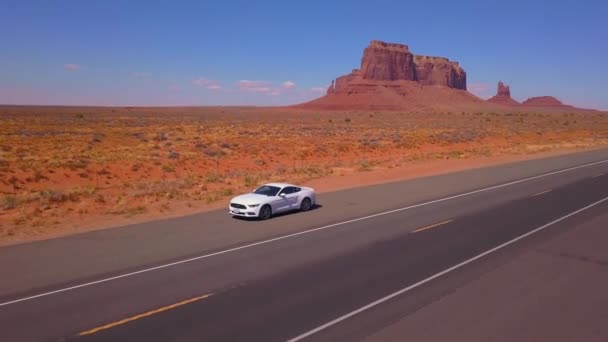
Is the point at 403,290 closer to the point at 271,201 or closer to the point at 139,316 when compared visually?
the point at 139,316

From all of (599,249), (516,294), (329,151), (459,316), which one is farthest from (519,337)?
(329,151)

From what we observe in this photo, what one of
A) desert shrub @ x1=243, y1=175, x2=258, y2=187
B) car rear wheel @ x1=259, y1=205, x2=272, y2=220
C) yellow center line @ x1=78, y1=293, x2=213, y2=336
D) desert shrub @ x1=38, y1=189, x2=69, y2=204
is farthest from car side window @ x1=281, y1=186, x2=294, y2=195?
desert shrub @ x1=38, y1=189, x2=69, y2=204

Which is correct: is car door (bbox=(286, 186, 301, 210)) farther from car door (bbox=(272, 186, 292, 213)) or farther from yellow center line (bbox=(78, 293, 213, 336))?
A: yellow center line (bbox=(78, 293, 213, 336))

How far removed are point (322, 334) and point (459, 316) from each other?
2.30m

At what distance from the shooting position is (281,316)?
27.5 ft

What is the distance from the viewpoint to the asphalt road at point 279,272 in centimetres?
806

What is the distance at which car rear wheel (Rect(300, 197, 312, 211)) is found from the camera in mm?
18969

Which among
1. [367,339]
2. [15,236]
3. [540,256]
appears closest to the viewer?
[367,339]

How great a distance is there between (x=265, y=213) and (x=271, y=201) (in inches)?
18.3

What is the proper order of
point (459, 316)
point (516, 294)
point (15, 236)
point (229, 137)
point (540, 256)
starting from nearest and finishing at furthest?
point (459, 316) → point (516, 294) → point (540, 256) → point (15, 236) → point (229, 137)

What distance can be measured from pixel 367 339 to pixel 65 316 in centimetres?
486

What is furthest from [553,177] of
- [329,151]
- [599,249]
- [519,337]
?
[519,337]

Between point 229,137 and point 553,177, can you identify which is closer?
point 553,177

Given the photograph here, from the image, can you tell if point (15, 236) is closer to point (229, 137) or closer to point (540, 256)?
point (540, 256)
